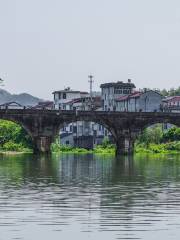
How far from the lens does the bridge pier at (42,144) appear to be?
350 ft

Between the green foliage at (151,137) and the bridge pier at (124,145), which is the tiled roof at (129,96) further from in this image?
the bridge pier at (124,145)

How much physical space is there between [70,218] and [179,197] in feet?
30.9

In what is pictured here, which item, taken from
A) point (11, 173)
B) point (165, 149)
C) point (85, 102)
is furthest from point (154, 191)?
point (85, 102)

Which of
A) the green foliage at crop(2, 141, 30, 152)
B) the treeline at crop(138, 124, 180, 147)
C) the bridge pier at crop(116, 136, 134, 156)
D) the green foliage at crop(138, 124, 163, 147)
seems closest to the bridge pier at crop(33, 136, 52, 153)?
the bridge pier at crop(116, 136, 134, 156)

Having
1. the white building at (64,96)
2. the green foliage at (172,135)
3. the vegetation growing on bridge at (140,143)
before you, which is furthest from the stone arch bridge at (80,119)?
the white building at (64,96)

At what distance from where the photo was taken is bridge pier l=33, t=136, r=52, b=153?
106562 millimetres

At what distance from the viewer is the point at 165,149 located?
418 feet

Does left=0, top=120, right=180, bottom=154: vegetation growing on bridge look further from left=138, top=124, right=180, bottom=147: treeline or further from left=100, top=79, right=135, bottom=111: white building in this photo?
left=100, top=79, right=135, bottom=111: white building

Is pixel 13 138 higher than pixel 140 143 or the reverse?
higher

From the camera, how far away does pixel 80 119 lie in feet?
356

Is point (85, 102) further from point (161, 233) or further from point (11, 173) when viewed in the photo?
point (161, 233)

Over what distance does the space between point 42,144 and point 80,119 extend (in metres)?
6.10

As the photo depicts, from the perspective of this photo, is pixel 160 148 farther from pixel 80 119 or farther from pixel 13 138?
pixel 13 138

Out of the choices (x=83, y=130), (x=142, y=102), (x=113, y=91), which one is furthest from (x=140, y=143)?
(x=113, y=91)
